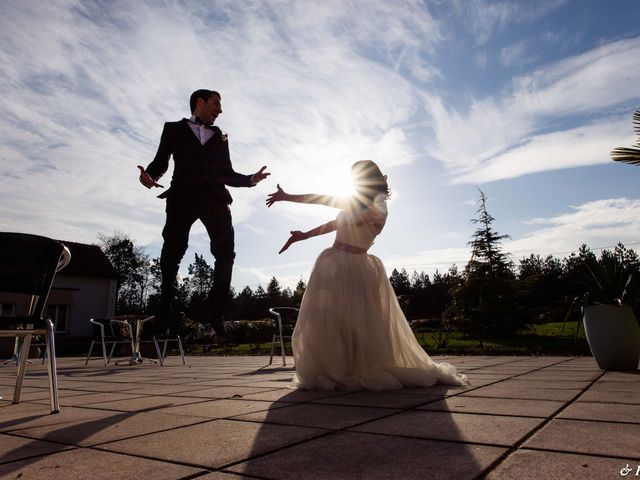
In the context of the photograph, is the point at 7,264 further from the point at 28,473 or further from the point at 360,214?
the point at 360,214

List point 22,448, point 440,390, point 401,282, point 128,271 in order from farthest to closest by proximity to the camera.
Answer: point 401,282, point 128,271, point 440,390, point 22,448

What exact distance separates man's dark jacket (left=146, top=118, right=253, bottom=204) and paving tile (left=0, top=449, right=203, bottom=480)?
218 cm

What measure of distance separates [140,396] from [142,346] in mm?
10839

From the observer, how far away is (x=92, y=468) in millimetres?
1448

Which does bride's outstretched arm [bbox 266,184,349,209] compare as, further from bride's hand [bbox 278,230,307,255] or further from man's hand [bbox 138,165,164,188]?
man's hand [bbox 138,165,164,188]

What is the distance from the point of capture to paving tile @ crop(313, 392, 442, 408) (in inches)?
103

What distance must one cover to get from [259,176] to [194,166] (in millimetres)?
523

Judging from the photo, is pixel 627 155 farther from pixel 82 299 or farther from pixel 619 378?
pixel 82 299

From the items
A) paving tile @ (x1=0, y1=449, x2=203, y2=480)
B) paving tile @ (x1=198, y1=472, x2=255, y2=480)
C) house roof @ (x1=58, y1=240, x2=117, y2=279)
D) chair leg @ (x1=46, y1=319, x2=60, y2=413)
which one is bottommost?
paving tile @ (x1=198, y1=472, x2=255, y2=480)

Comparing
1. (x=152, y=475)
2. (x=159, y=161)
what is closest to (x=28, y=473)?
(x=152, y=475)

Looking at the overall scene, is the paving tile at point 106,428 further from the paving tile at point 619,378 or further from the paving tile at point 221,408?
the paving tile at point 619,378

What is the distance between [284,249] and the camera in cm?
361

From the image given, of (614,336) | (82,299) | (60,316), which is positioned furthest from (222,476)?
(82,299)

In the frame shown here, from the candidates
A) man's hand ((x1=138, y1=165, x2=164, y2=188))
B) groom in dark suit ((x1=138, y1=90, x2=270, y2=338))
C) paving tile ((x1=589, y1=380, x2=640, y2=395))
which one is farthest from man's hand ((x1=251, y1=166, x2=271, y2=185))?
paving tile ((x1=589, y1=380, x2=640, y2=395))
